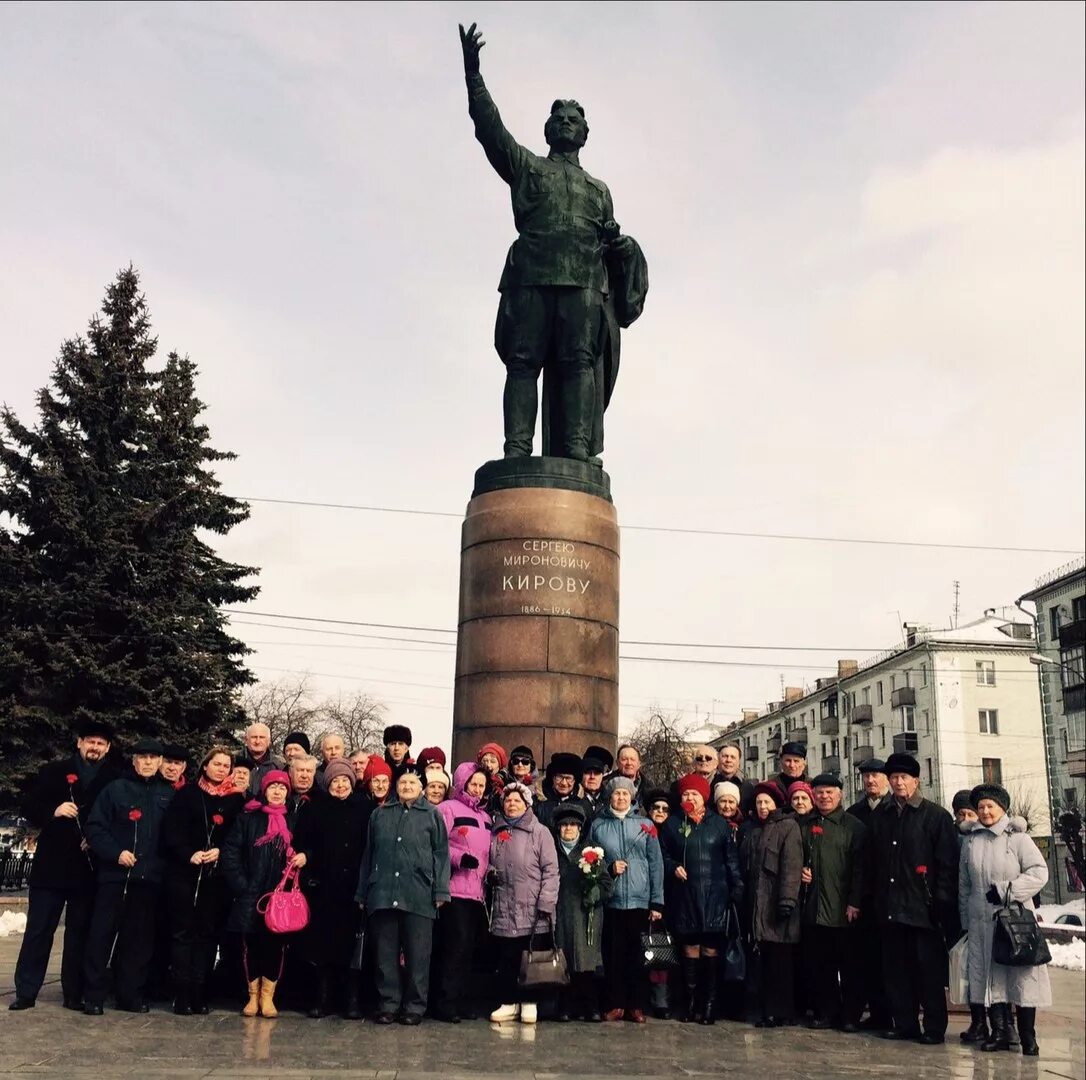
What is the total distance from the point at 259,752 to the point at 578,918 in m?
2.57

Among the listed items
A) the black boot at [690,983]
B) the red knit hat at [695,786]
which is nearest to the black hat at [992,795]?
the red knit hat at [695,786]

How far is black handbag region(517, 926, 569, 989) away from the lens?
6.95 m

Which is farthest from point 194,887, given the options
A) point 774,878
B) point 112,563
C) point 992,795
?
point 112,563

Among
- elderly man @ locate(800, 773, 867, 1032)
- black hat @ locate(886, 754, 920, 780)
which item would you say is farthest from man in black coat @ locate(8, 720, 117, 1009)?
black hat @ locate(886, 754, 920, 780)

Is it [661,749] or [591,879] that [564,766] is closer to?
[591,879]

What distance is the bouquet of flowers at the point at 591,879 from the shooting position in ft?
23.7

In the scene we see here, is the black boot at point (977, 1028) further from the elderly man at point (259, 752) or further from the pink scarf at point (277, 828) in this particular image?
the elderly man at point (259, 752)

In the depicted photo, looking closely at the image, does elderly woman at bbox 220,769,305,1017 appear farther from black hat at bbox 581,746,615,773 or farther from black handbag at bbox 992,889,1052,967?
black handbag at bbox 992,889,1052,967

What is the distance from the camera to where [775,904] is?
24.1 ft

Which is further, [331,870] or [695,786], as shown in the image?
[695,786]

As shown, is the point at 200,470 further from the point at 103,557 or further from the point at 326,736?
the point at 326,736

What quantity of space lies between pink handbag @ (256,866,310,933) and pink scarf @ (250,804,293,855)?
0.59 feet

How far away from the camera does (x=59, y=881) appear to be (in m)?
7.19

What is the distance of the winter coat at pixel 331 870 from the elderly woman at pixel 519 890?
84 cm
